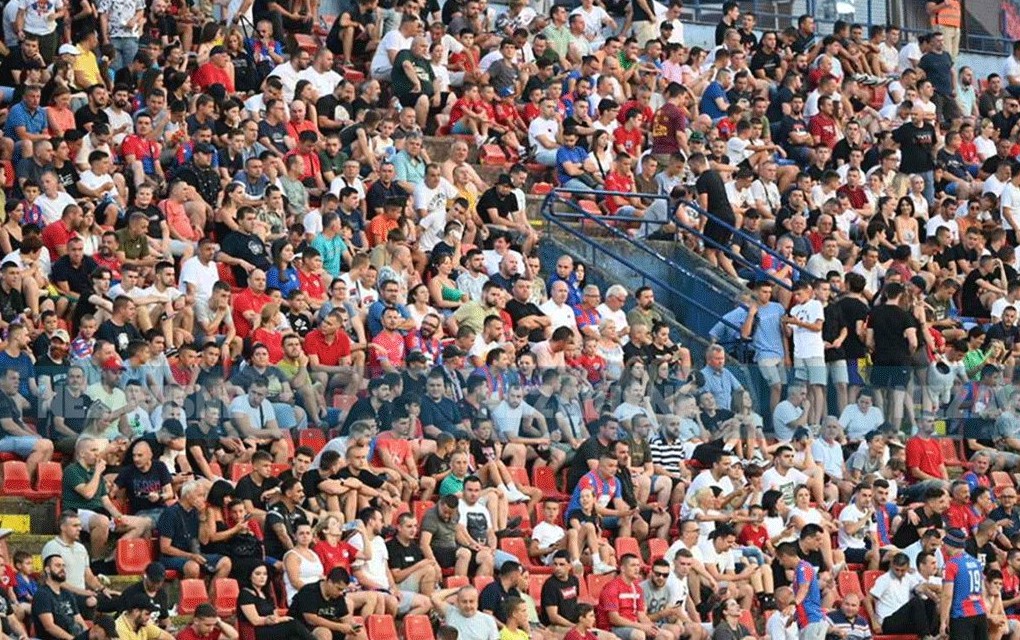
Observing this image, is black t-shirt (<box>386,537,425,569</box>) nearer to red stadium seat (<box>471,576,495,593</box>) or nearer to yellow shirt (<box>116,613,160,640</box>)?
red stadium seat (<box>471,576,495,593</box>)

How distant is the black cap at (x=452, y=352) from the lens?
67.2 feet

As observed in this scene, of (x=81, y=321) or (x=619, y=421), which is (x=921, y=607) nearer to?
(x=619, y=421)

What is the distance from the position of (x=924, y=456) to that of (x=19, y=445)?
8.49 m

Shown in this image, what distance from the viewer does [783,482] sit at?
21.3 meters

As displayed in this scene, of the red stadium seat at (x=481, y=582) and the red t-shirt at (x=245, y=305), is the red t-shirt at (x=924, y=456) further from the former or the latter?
the red t-shirt at (x=245, y=305)

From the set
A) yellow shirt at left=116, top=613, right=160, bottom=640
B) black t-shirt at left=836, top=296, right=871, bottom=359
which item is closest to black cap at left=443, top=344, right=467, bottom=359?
black t-shirt at left=836, top=296, right=871, bottom=359

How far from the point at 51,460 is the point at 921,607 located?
734 cm

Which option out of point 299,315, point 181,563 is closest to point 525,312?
point 299,315

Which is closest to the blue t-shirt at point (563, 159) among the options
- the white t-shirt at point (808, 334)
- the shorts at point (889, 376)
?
the white t-shirt at point (808, 334)

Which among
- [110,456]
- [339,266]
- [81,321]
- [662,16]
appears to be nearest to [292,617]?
[110,456]

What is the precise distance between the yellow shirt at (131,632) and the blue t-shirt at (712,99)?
1203 cm

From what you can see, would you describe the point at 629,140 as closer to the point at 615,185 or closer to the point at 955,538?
the point at 615,185

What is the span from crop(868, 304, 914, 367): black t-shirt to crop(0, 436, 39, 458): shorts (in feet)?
26.6

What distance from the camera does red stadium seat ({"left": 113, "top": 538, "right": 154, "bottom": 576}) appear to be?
1781 cm
